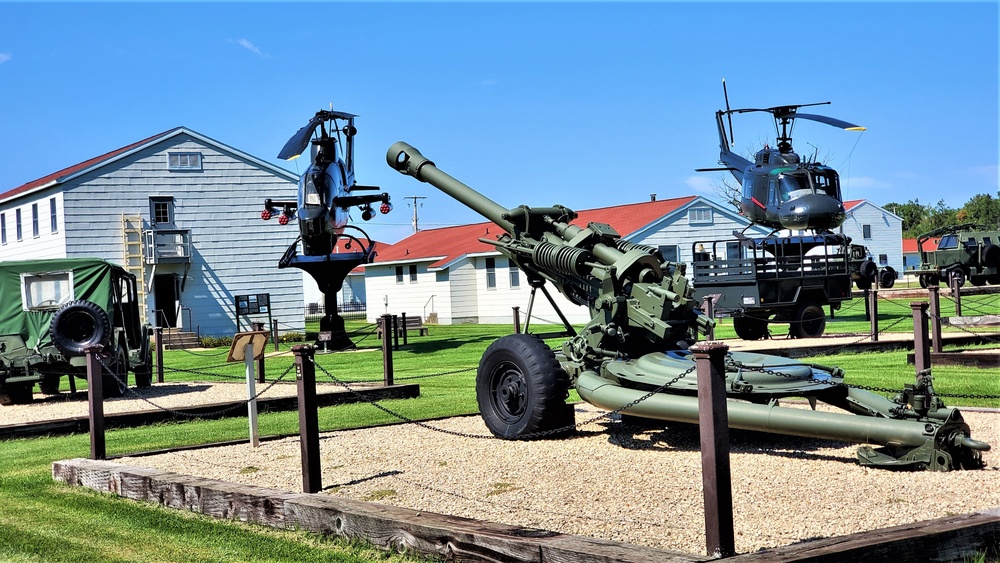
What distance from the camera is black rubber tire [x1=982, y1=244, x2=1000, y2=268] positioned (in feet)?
127

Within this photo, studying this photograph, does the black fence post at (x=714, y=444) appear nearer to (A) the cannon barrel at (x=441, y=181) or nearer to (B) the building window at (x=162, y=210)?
(A) the cannon barrel at (x=441, y=181)

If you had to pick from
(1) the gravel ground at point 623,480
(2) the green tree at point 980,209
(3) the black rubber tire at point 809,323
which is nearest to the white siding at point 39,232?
(3) the black rubber tire at point 809,323

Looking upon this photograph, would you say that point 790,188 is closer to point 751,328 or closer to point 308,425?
point 751,328

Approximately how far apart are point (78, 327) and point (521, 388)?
981 cm

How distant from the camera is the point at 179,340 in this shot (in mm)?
35000

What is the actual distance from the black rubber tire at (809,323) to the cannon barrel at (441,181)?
1313cm

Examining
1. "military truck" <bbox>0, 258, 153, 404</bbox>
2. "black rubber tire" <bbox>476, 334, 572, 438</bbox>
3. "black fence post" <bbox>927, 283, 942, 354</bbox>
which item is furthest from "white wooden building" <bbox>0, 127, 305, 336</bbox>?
"black rubber tire" <bbox>476, 334, 572, 438</bbox>

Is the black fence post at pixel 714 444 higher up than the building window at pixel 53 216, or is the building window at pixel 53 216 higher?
the building window at pixel 53 216

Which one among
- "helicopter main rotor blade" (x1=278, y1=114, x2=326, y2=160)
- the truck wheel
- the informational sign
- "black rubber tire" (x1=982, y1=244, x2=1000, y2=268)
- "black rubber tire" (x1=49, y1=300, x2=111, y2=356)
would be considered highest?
"helicopter main rotor blade" (x1=278, y1=114, x2=326, y2=160)

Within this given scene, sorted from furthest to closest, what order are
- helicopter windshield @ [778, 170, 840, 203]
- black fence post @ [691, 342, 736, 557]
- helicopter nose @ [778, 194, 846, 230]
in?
helicopter windshield @ [778, 170, 840, 203]
helicopter nose @ [778, 194, 846, 230]
black fence post @ [691, 342, 736, 557]

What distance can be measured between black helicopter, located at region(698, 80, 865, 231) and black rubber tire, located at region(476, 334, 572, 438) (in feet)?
60.9

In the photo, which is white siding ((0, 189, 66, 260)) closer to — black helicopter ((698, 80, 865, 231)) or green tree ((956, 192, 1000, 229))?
black helicopter ((698, 80, 865, 231))

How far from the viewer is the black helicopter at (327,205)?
29.2m

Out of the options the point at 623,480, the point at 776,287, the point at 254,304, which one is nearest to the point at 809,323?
the point at 776,287
